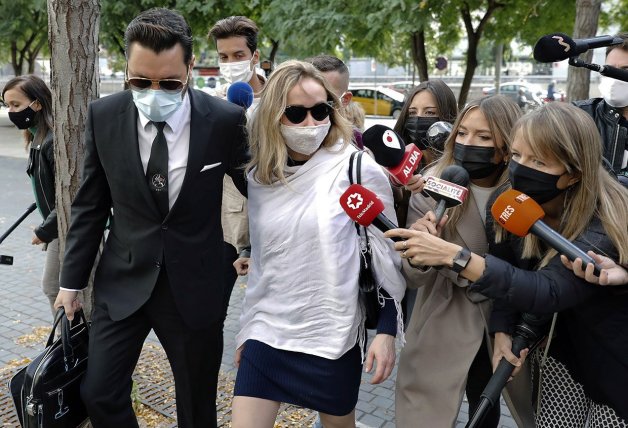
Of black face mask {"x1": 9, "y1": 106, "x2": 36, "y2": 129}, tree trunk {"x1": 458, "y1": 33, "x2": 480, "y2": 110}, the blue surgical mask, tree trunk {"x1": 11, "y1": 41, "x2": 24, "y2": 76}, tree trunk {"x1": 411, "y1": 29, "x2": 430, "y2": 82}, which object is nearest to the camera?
the blue surgical mask

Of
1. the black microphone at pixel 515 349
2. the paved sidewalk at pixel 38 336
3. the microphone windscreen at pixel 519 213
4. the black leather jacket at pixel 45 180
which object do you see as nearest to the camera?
the microphone windscreen at pixel 519 213

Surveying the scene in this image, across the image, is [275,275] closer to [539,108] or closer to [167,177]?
[167,177]

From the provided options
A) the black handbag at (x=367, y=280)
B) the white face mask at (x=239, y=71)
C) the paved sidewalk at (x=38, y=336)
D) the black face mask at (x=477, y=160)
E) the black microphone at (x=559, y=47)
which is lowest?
the paved sidewalk at (x=38, y=336)

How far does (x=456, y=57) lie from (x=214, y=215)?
48732mm

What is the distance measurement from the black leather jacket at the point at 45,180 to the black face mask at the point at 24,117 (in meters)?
0.15

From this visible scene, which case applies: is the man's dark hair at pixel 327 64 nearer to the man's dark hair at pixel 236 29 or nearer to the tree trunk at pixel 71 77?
the man's dark hair at pixel 236 29

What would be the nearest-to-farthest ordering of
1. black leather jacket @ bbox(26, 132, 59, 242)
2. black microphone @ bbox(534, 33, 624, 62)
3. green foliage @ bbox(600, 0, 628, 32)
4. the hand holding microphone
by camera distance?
1. the hand holding microphone
2. black microphone @ bbox(534, 33, 624, 62)
3. black leather jacket @ bbox(26, 132, 59, 242)
4. green foliage @ bbox(600, 0, 628, 32)

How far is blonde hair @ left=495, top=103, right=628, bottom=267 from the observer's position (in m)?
2.17

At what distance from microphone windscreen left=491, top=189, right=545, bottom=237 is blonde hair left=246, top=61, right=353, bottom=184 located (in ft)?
2.54

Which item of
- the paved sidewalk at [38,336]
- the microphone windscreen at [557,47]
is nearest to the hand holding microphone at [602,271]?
the microphone windscreen at [557,47]

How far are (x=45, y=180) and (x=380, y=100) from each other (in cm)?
2416

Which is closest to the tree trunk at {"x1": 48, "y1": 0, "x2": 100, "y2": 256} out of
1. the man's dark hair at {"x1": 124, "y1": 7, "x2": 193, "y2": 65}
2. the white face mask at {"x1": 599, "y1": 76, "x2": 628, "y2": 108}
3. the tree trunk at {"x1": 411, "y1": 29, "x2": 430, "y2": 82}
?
the man's dark hair at {"x1": 124, "y1": 7, "x2": 193, "y2": 65}

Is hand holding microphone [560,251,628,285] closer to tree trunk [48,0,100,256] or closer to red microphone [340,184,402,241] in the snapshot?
red microphone [340,184,402,241]

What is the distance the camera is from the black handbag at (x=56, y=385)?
104 inches
